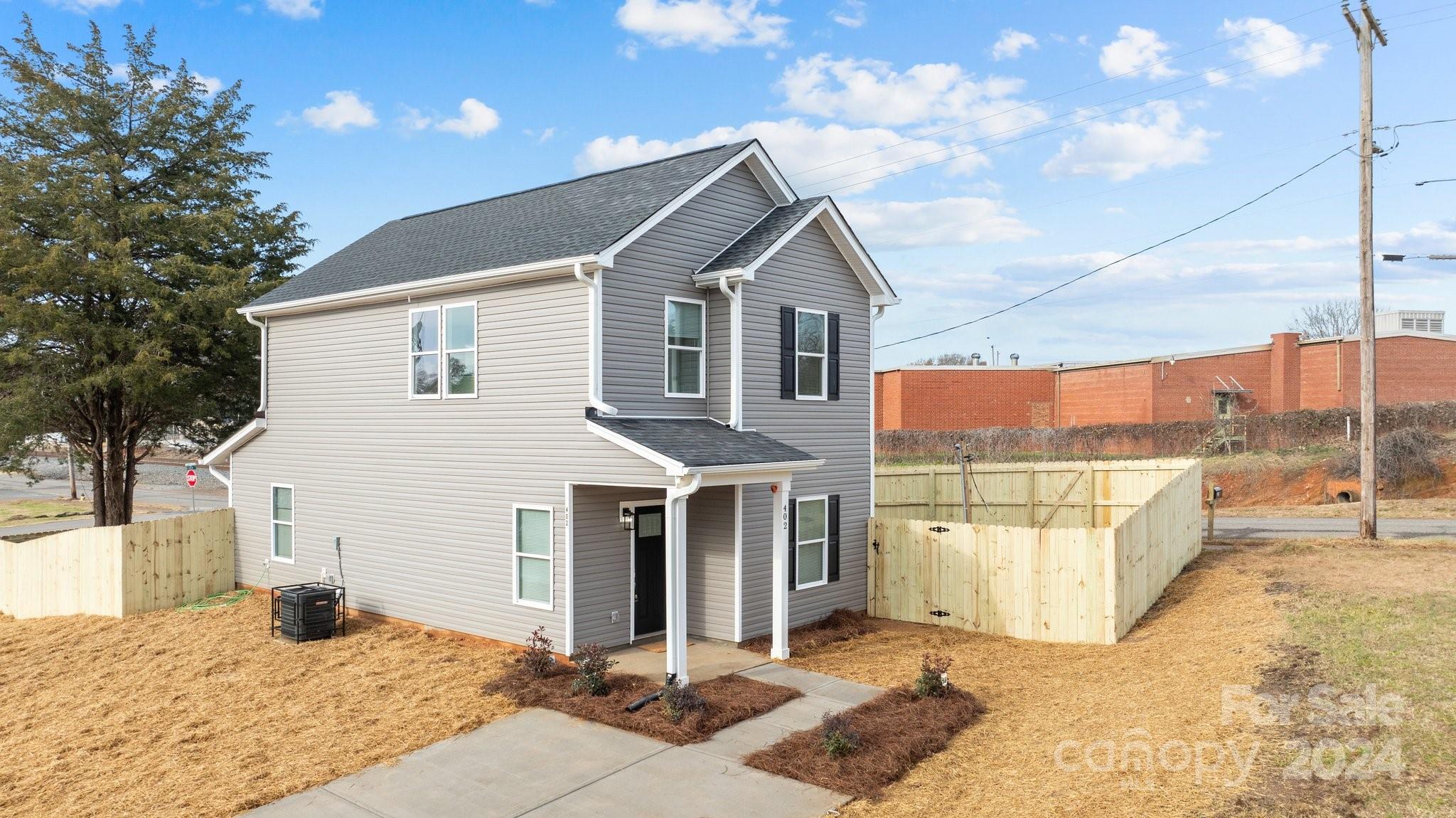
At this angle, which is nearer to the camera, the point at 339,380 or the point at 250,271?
Answer: the point at 339,380

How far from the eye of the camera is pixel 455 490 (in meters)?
14.1

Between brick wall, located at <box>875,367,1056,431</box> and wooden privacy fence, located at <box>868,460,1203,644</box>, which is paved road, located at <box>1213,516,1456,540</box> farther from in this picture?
brick wall, located at <box>875,367,1056,431</box>

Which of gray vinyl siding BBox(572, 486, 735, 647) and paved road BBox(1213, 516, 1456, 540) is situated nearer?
gray vinyl siding BBox(572, 486, 735, 647)

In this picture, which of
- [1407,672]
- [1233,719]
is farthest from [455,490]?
[1407,672]

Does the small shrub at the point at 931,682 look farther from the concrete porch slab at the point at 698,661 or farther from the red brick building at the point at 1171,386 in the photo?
the red brick building at the point at 1171,386

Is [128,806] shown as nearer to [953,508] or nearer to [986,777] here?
[986,777]

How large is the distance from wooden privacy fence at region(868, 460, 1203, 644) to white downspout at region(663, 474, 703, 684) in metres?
5.45

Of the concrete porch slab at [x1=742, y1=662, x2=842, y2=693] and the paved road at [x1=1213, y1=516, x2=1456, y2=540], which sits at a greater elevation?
the paved road at [x1=1213, y1=516, x2=1456, y2=540]

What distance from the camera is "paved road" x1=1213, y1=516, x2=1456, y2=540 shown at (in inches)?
785

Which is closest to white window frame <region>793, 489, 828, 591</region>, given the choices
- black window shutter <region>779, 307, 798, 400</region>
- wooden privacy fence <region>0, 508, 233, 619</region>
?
black window shutter <region>779, 307, 798, 400</region>

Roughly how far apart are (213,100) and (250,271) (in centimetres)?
578

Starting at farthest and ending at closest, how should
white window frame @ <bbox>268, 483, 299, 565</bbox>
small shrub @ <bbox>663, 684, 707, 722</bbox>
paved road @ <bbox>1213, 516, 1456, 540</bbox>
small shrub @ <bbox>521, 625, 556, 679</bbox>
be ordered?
paved road @ <bbox>1213, 516, 1456, 540</bbox> → white window frame @ <bbox>268, 483, 299, 565</bbox> → small shrub @ <bbox>521, 625, 556, 679</bbox> → small shrub @ <bbox>663, 684, 707, 722</bbox>

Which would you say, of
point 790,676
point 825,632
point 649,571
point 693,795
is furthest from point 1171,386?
point 693,795

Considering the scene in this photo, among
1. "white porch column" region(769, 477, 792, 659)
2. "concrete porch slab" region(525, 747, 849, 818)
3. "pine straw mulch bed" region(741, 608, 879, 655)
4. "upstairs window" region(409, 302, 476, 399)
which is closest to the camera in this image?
"concrete porch slab" region(525, 747, 849, 818)
